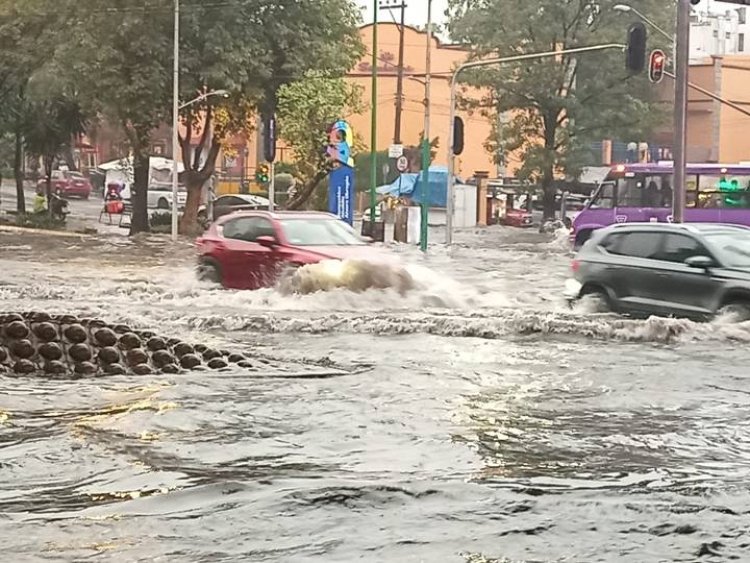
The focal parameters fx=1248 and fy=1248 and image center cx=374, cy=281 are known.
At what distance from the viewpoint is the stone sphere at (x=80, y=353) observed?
10672 mm

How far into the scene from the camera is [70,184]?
66.5m

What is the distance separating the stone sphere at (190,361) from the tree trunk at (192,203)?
3196cm

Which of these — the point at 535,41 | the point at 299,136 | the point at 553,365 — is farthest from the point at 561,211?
the point at 553,365

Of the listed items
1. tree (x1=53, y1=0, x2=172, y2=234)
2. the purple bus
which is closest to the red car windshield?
the purple bus

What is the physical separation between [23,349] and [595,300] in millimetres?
8535

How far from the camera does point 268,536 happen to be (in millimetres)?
5680

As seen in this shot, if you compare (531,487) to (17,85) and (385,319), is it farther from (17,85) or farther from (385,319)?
(17,85)

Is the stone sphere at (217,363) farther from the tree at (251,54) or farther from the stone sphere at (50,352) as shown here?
the tree at (251,54)

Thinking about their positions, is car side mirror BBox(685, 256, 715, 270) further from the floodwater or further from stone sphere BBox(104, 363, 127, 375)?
stone sphere BBox(104, 363, 127, 375)

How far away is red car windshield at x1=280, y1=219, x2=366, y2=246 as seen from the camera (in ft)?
60.3

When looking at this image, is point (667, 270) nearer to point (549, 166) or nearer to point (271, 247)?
point (271, 247)

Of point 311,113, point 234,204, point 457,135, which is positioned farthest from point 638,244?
point 234,204

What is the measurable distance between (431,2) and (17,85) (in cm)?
1598

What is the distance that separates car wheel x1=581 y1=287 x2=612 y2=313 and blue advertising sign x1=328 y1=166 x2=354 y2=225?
63.8ft
